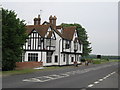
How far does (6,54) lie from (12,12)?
17.0 feet

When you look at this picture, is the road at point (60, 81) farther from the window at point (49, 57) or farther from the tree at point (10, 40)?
the window at point (49, 57)

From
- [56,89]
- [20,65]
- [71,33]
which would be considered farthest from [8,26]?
[71,33]

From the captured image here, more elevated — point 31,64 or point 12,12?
point 12,12

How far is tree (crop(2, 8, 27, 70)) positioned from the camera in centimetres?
2904

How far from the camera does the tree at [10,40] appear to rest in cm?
2904

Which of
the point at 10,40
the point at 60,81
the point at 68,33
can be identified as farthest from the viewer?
the point at 68,33

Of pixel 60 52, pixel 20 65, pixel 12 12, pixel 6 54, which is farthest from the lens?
pixel 60 52

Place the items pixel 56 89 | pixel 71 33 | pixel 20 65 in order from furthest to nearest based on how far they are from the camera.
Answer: pixel 71 33, pixel 20 65, pixel 56 89

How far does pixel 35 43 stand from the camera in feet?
162

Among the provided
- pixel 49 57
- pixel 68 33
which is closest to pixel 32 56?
pixel 49 57

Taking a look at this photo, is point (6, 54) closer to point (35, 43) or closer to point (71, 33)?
point (35, 43)

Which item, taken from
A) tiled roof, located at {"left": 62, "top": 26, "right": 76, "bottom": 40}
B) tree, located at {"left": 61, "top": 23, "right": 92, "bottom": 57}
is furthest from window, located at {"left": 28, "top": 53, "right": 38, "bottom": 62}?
tree, located at {"left": 61, "top": 23, "right": 92, "bottom": 57}

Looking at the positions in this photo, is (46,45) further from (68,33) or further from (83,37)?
(83,37)

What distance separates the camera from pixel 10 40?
30.3 meters
